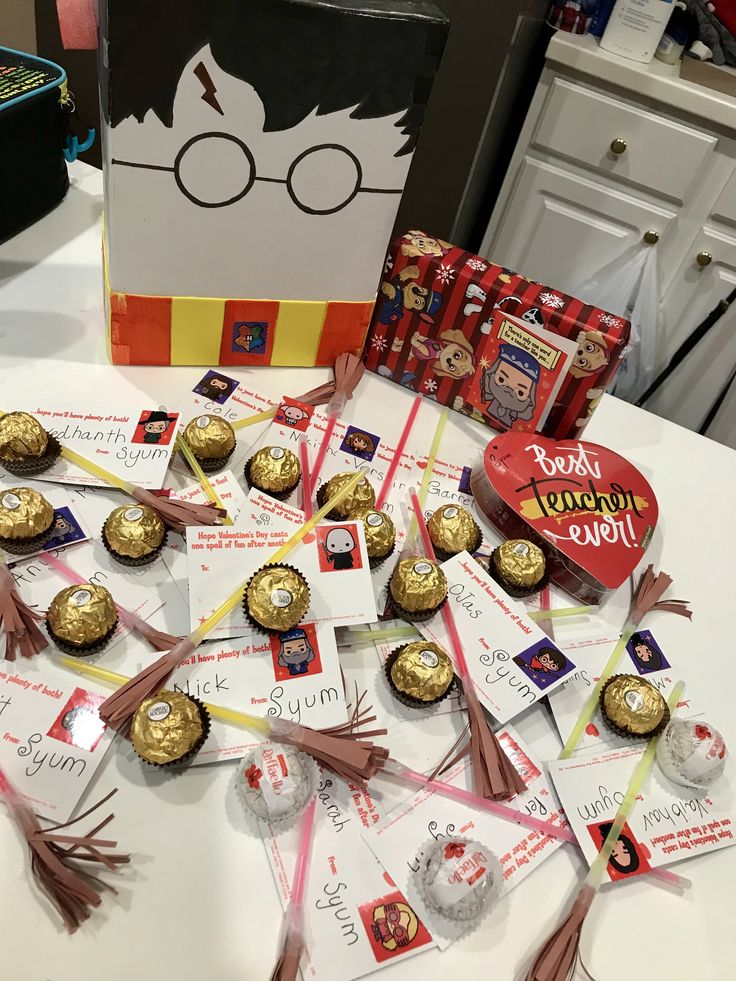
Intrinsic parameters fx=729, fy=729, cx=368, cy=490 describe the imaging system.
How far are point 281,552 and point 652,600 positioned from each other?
15.8 inches

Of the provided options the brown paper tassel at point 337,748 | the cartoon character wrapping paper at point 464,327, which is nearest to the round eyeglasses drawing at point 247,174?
the cartoon character wrapping paper at point 464,327

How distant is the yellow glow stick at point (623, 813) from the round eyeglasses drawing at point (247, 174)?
24.7 inches

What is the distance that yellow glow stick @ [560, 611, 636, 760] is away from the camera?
0.66m

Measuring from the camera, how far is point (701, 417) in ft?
6.15

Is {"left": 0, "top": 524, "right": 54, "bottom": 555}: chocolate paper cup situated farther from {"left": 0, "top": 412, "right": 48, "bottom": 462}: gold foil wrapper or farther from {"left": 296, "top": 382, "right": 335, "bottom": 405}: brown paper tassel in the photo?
{"left": 296, "top": 382, "right": 335, "bottom": 405}: brown paper tassel

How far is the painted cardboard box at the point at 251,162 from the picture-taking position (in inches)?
26.2

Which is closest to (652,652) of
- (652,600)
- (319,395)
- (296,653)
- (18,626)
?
(652,600)

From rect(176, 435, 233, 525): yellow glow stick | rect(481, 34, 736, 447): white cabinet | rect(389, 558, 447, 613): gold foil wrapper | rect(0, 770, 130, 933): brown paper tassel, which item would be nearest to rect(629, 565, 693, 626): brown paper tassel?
rect(389, 558, 447, 613): gold foil wrapper

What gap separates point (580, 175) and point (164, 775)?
1560 mm

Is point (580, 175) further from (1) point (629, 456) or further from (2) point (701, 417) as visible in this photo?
(1) point (629, 456)

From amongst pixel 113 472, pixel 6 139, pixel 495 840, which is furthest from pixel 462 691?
pixel 6 139

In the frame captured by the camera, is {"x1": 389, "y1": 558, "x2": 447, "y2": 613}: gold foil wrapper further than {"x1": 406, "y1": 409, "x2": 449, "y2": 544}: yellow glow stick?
No

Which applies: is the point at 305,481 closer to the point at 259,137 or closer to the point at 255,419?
the point at 255,419

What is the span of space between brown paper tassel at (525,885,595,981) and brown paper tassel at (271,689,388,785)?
18 cm
